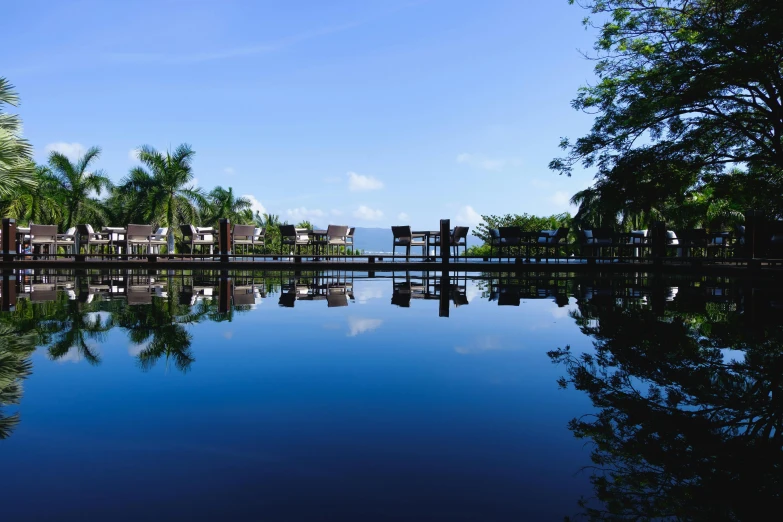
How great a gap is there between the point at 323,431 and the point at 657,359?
2.27 metres

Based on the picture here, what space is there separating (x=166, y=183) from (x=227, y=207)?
4373mm

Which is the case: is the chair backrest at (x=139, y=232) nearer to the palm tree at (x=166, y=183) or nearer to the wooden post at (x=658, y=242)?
the palm tree at (x=166, y=183)

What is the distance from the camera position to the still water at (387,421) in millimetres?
1621

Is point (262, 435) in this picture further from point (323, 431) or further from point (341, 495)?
point (341, 495)

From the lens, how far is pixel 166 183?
26375 millimetres

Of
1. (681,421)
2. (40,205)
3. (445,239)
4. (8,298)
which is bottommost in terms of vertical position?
(681,421)

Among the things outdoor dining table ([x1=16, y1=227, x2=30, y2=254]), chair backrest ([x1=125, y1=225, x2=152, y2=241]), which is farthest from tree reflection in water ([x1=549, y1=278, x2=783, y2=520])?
outdoor dining table ([x1=16, y1=227, x2=30, y2=254])

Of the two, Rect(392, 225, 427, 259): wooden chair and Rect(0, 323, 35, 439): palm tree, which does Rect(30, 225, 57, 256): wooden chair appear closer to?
Rect(392, 225, 427, 259): wooden chair

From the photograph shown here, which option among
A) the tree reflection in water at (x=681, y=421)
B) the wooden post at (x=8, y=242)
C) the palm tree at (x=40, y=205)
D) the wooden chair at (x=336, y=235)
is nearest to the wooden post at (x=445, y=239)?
the wooden chair at (x=336, y=235)

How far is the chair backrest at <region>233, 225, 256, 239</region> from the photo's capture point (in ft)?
53.1

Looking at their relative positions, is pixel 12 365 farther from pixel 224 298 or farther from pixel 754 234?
pixel 754 234

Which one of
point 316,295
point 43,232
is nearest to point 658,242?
point 316,295

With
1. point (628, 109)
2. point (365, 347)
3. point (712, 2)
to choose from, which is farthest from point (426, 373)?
point (712, 2)

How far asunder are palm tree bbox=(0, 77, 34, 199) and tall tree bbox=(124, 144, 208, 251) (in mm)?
16616
